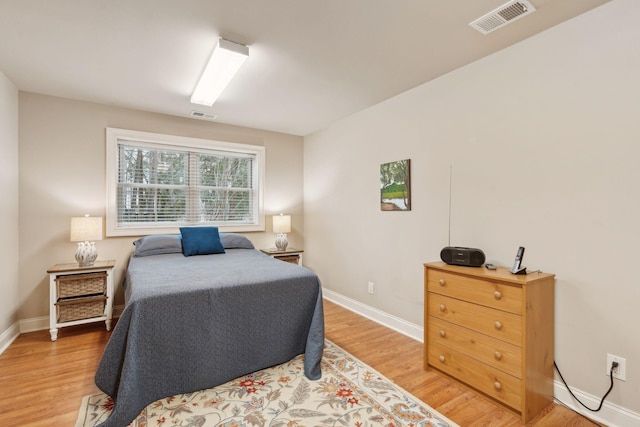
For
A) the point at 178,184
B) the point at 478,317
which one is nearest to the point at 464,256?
the point at 478,317

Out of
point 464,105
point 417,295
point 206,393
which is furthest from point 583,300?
point 206,393

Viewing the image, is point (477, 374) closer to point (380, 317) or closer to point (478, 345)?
point (478, 345)

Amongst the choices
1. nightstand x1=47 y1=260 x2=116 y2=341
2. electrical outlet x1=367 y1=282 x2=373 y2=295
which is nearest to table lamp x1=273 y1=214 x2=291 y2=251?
electrical outlet x1=367 y1=282 x2=373 y2=295

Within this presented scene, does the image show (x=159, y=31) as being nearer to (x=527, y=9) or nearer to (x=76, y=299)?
(x=527, y=9)

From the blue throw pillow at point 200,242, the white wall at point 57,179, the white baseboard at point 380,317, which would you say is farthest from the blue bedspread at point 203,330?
the white wall at point 57,179

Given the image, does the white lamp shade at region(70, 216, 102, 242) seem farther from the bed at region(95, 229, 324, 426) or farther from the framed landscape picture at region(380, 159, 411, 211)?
the framed landscape picture at region(380, 159, 411, 211)

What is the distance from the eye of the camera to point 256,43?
7.30 ft

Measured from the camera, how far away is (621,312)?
5.82ft

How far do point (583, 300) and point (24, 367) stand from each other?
402 centimetres

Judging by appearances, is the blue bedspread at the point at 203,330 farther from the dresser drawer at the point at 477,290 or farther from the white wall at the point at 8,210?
the white wall at the point at 8,210

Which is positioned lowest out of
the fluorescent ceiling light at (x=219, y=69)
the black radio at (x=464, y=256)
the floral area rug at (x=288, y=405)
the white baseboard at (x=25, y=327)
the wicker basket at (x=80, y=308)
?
the floral area rug at (x=288, y=405)

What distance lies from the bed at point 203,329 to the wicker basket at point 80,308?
0.77 m

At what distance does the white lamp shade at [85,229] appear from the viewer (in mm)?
3121

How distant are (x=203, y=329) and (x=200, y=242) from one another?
1.64 metres
